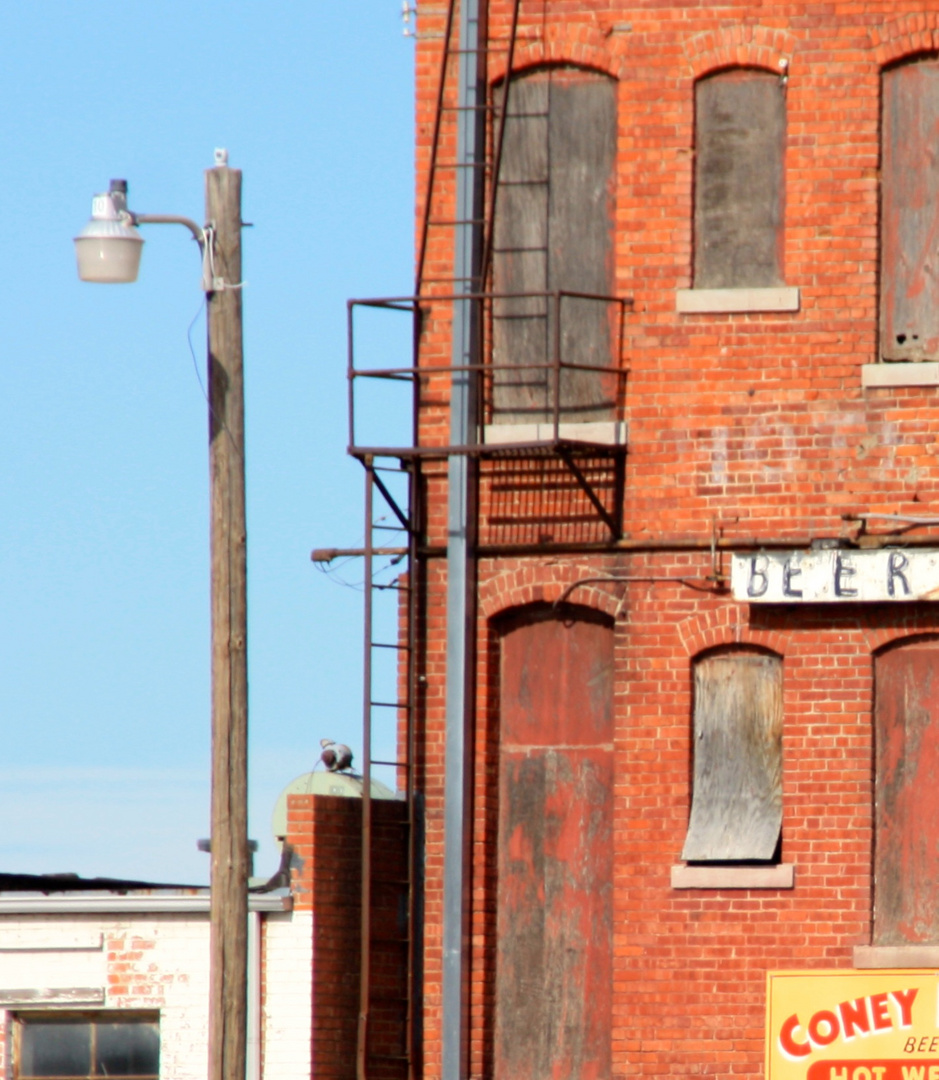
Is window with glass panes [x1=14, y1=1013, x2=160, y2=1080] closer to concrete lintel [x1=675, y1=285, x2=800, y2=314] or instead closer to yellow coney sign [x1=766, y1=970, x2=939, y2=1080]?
yellow coney sign [x1=766, y1=970, x2=939, y2=1080]

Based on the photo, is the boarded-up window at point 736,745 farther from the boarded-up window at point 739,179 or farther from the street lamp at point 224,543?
the street lamp at point 224,543

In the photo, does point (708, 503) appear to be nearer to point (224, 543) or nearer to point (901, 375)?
point (901, 375)

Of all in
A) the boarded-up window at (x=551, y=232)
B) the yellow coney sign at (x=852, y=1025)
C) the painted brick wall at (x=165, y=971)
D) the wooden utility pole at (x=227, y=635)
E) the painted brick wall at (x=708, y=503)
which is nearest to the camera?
the wooden utility pole at (x=227, y=635)

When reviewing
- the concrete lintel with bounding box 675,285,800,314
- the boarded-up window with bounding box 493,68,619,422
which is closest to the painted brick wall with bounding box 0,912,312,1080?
the boarded-up window with bounding box 493,68,619,422

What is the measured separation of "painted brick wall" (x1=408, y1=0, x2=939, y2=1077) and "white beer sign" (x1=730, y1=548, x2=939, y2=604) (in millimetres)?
221

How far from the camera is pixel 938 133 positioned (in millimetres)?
19062

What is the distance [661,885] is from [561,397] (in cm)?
381

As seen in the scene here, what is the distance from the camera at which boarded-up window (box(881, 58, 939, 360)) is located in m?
19.0

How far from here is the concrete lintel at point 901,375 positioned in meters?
18.6

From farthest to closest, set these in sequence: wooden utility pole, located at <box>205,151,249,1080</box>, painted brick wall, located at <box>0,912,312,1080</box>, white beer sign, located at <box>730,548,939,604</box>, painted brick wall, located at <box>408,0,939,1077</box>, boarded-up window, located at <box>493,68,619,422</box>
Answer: boarded-up window, located at <box>493,68,619,422</box>, painted brick wall, located at <box>0,912,312,1080</box>, painted brick wall, located at <box>408,0,939,1077</box>, white beer sign, located at <box>730,548,939,604</box>, wooden utility pole, located at <box>205,151,249,1080</box>

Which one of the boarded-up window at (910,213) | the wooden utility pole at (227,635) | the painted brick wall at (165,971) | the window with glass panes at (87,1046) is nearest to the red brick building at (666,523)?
the boarded-up window at (910,213)

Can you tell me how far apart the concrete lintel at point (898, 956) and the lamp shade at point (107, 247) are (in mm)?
7388

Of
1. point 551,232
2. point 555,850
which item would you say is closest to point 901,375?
point 551,232

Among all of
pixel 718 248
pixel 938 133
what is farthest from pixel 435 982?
pixel 938 133
